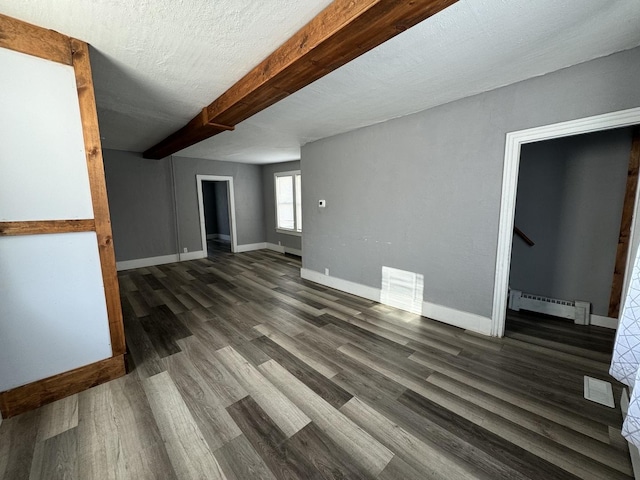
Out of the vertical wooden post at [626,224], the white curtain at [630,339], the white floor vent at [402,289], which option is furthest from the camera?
the white floor vent at [402,289]

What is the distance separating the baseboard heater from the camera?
291 cm

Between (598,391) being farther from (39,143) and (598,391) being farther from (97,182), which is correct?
(39,143)

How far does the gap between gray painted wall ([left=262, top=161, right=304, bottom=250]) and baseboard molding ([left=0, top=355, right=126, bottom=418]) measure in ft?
15.1

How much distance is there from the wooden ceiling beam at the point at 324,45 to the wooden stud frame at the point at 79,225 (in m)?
1.06

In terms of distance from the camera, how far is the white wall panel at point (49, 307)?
1.57m

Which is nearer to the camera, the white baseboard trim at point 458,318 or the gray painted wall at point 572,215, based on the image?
the white baseboard trim at point 458,318

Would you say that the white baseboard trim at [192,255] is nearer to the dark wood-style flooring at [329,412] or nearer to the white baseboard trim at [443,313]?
the dark wood-style flooring at [329,412]

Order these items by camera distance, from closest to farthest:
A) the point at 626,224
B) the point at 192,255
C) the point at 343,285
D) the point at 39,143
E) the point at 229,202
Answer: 1. the point at 39,143
2. the point at 626,224
3. the point at 343,285
4. the point at 192,255
5. the point at 229,202

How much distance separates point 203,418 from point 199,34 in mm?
2517

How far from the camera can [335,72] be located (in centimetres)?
198

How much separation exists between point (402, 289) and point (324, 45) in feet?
8.98

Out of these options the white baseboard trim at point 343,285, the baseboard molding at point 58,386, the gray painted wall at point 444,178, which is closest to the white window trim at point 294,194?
the white baseboard trim at point 343,285

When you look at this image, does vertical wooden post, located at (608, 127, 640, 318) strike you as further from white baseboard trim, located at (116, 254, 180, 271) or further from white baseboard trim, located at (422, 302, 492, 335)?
white baseboard trim, located at (116, 254, 180, 271)

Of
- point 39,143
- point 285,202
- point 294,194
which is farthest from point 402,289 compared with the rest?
point 285,202
